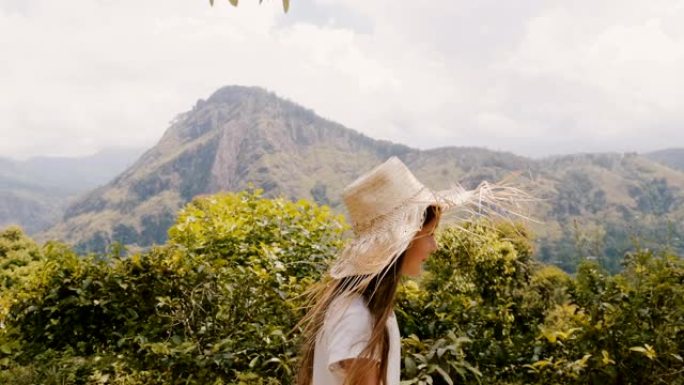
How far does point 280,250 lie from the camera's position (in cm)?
547

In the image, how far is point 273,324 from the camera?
3732mm

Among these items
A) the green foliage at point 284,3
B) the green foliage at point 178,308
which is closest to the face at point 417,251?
the green foliage at point 284,3

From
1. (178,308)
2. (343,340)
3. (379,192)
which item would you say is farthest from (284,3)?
(178,308)

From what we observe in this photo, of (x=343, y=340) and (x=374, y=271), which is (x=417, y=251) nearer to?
(x=374, y=271)

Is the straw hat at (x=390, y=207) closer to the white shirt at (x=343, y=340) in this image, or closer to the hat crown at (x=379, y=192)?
the hat crown at (x=379, y=192)

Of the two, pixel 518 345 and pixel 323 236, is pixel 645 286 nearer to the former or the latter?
pixel 518 345

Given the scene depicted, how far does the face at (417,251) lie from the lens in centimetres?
193

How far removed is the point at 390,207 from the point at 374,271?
0.96 feet

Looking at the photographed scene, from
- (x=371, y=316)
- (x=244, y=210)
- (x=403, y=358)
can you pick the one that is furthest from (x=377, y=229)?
(x=244, y=210)

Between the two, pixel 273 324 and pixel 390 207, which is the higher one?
pixel 390 207

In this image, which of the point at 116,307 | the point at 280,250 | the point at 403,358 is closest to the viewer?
the point at 403,358

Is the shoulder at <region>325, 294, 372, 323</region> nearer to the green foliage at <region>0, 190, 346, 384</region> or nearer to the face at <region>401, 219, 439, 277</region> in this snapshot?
the face at <region>401, 219, 439, 277</region>

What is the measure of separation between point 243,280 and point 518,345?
1921 millimetres

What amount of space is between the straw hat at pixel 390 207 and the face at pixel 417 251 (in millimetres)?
56
